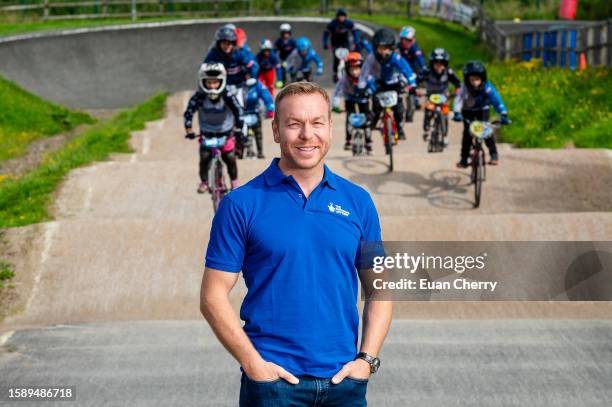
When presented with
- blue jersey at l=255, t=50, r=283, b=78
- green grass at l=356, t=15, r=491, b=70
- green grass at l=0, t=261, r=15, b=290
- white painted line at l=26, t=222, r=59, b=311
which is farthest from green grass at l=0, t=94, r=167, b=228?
green grass at l=356, t=15, r=491, b=70

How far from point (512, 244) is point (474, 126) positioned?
3.65m

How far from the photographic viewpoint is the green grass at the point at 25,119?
23516 millimetres

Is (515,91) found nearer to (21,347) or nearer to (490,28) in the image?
(490,28)

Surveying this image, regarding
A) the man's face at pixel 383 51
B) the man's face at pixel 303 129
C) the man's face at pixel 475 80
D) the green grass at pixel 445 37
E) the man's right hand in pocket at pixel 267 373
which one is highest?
the man's face at pixel 303 129

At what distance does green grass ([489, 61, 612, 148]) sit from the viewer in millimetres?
18062

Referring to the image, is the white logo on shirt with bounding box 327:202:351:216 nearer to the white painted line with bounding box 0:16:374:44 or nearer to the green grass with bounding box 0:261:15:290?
the green grass with bounding box 0:261:15:290

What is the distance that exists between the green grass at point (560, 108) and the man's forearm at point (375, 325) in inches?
548

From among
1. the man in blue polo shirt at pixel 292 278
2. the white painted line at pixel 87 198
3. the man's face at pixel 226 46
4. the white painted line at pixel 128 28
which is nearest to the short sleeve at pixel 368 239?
the man in blue polo shirt at pixel 292 278

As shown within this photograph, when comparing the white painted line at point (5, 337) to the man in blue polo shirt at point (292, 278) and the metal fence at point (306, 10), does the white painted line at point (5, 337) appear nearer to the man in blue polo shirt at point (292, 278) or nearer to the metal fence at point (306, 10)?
the man in blue polo shirt at point (292, 278)

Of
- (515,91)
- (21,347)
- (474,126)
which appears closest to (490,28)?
(515,91)

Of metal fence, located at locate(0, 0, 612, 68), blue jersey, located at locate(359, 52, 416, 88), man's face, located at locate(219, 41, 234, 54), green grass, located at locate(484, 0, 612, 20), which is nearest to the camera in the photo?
man's face, located at locate(219, 41, 234, 54)

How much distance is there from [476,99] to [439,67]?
4209 mm

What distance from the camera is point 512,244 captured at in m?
10.4

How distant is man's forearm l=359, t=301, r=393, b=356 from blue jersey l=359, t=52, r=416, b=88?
41.0 ft
